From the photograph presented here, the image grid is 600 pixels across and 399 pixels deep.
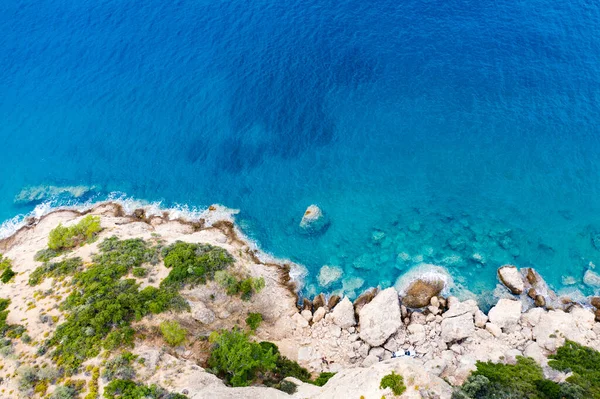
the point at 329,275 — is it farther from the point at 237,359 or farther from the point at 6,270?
the point at 6,270

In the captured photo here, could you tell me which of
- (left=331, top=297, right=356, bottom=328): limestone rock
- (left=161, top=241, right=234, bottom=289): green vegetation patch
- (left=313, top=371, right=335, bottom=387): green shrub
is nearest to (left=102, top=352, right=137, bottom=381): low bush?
(left=161, top=241, right=234, bottom=289): green vegetation patch

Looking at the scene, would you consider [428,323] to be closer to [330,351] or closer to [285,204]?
[330,351]

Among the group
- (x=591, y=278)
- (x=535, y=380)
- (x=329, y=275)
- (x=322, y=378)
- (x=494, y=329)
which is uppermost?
(x=329, y=275)

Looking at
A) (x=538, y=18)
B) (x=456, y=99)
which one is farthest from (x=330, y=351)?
(x=538, y=18)

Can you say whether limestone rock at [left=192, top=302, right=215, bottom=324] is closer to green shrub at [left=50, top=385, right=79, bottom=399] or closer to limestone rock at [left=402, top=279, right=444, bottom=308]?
green shrub at [left=50, top=385, right=79, bottom=399]

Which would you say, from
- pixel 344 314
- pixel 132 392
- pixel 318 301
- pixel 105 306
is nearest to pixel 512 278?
pixel 344 314

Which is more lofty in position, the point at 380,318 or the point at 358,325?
the point at 380,318
